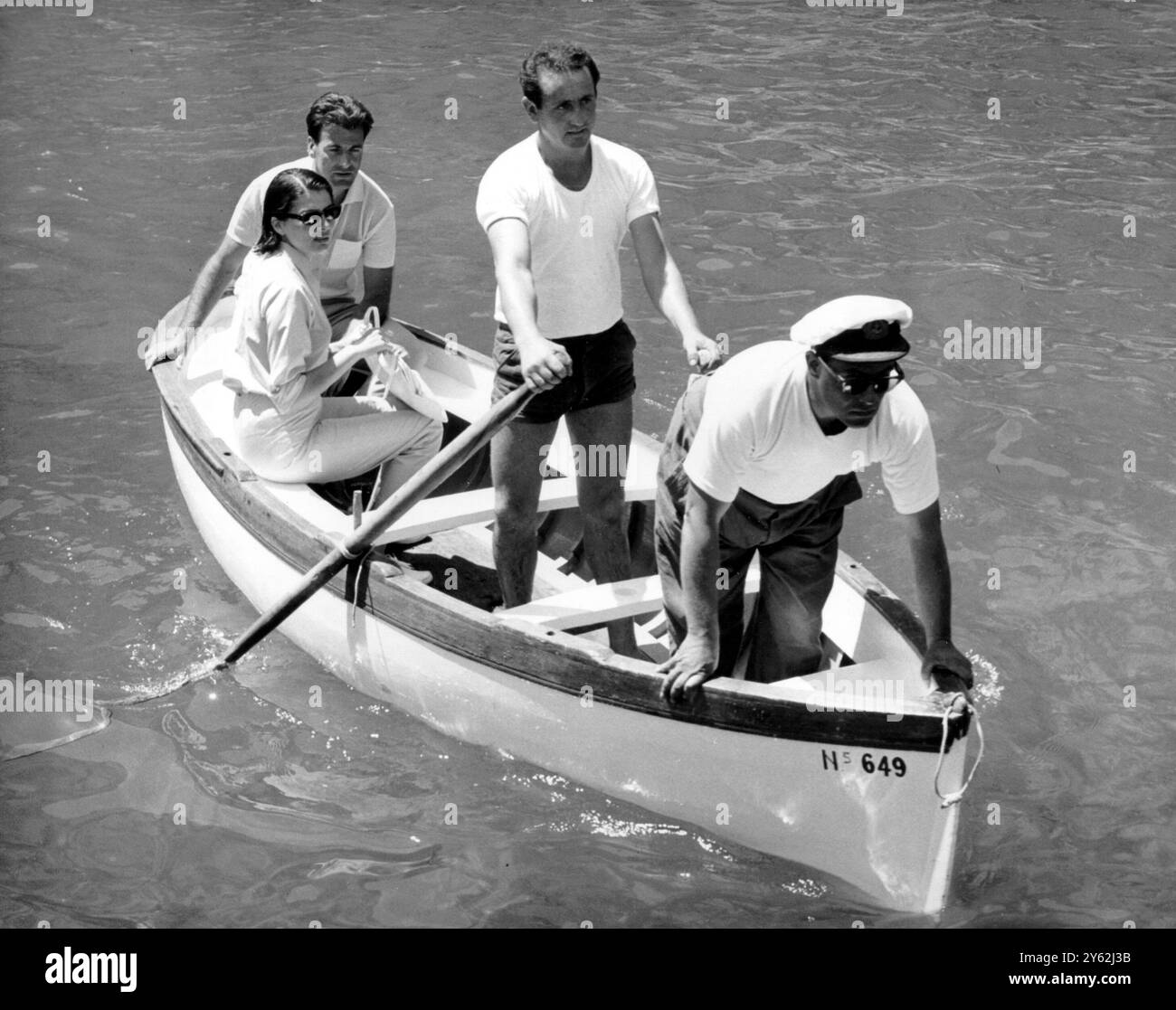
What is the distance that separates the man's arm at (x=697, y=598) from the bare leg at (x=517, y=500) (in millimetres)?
895

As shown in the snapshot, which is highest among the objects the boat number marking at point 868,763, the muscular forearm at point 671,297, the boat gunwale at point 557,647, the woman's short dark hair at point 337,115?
the woman's short dark hair at point 337,115

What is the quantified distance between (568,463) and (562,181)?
1.72 m

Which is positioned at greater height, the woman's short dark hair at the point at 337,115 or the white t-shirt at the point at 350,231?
the woman's short dark hair at the point at 337,115

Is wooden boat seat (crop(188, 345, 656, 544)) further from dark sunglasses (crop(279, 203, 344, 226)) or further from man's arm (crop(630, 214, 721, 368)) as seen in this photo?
dark sunglasses (crop(279, 203, 344, 226))

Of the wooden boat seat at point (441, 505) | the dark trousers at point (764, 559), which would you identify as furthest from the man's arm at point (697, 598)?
the wooden boat seat at point (441, 505)

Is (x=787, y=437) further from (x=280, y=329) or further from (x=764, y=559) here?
(x=280, y=329)

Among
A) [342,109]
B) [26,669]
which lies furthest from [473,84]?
[26,669]

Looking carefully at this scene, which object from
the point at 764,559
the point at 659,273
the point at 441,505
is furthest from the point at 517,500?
the point at 764,559

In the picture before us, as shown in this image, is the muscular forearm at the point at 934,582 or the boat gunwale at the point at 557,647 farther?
the boat gunwale at the point at 557,647

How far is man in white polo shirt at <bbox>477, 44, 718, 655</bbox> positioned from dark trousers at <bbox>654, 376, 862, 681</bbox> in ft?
1.49

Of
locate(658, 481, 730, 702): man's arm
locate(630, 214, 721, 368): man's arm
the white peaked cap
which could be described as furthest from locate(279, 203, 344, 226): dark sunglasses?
the white peaked cap

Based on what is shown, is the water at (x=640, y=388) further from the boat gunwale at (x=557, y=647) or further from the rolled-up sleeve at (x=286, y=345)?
the rolled-up sleeve at (x=286, y=345)

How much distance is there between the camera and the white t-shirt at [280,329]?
575cm

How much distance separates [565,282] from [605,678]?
1.30 metres
